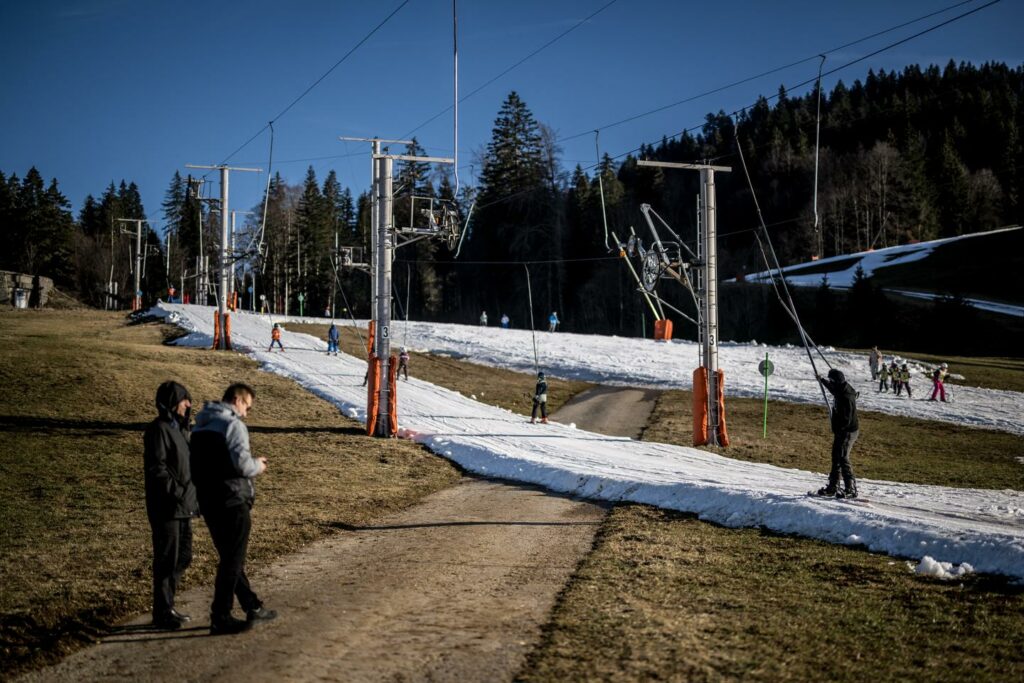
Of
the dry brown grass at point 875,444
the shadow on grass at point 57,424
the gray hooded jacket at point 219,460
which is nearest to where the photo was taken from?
the gray hooded jacket at point 219,460

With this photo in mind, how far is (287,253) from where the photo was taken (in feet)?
361

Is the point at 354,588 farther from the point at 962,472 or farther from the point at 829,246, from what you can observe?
the point at 829,246

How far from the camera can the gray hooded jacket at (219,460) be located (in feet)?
23.5

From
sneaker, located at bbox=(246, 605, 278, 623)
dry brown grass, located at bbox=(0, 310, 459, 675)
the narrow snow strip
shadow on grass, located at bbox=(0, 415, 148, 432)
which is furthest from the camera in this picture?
the narrow snow strip

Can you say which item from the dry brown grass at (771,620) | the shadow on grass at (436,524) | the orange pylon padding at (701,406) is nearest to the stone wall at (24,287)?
the orange pylon padding at (701,406)

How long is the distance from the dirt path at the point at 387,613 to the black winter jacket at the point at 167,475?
1222 mm

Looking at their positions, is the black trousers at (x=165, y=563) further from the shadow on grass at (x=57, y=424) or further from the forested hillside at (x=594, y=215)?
the forested hillside at (x=594, y=215)

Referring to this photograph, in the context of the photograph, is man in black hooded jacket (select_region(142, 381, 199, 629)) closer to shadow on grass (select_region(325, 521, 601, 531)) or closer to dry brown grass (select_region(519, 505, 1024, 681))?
dry brown grass (select_region(519, 505, 1024, 681))

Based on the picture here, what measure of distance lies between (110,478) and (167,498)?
1008cm

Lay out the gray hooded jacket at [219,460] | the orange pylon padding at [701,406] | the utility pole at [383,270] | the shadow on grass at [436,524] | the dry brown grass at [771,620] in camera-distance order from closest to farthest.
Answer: the dry brown grass at [771,620]
the gray hooded jacket at [219,460]
the shadow on grass at [436,524]
the utility pole at [383,270]
the orange pylon padding at [701,406]

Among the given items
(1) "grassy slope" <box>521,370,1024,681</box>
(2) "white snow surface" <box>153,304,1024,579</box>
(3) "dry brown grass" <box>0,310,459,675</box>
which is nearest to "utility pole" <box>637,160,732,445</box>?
(2) "white snow surface" <box>153,304,1024,579</box>

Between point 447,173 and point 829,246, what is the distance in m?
55.6

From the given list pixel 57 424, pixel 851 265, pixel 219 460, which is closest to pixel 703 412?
pixel 57 424

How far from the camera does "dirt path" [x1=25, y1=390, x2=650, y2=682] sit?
6621 millimetres
